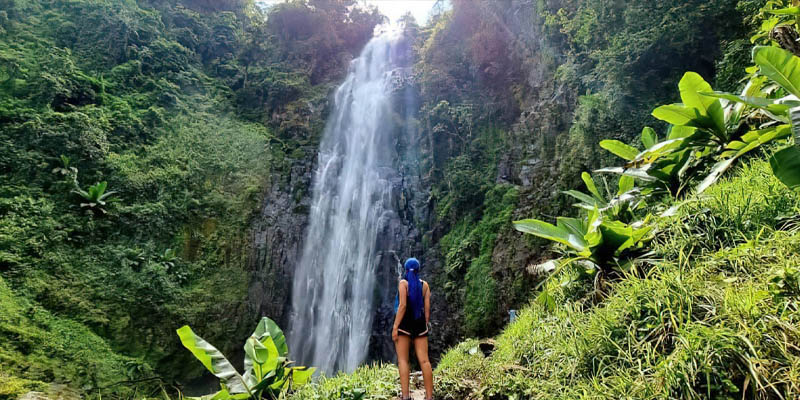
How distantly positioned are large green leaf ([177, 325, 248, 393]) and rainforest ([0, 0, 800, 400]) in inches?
1.3

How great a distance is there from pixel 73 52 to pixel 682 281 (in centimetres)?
1717

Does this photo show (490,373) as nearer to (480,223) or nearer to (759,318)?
(759,318)

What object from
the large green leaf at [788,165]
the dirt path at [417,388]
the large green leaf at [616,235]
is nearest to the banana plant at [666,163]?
the large green leaf at [616,235]

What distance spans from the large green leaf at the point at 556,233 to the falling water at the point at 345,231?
7.87 meters

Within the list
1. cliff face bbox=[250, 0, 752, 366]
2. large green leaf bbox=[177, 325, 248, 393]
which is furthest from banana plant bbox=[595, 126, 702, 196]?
large green leaf bbox=[177, 325, 248, 393]

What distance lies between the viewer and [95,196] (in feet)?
30.1

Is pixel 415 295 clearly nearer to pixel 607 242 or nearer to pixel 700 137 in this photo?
pixel 607 242

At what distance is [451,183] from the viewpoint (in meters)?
10.7

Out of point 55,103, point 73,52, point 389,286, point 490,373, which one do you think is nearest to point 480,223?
point 389,286

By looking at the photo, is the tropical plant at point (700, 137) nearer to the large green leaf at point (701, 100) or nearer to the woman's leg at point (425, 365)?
the large green leaf at point (701, 100)

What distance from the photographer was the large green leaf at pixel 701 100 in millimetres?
2875

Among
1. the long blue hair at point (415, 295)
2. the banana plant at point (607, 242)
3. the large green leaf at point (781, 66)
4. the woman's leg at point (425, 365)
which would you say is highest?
the large green leaf at point (781, 66)

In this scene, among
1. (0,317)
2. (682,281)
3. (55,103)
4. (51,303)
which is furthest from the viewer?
(55,103)

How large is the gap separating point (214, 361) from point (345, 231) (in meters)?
8.36
